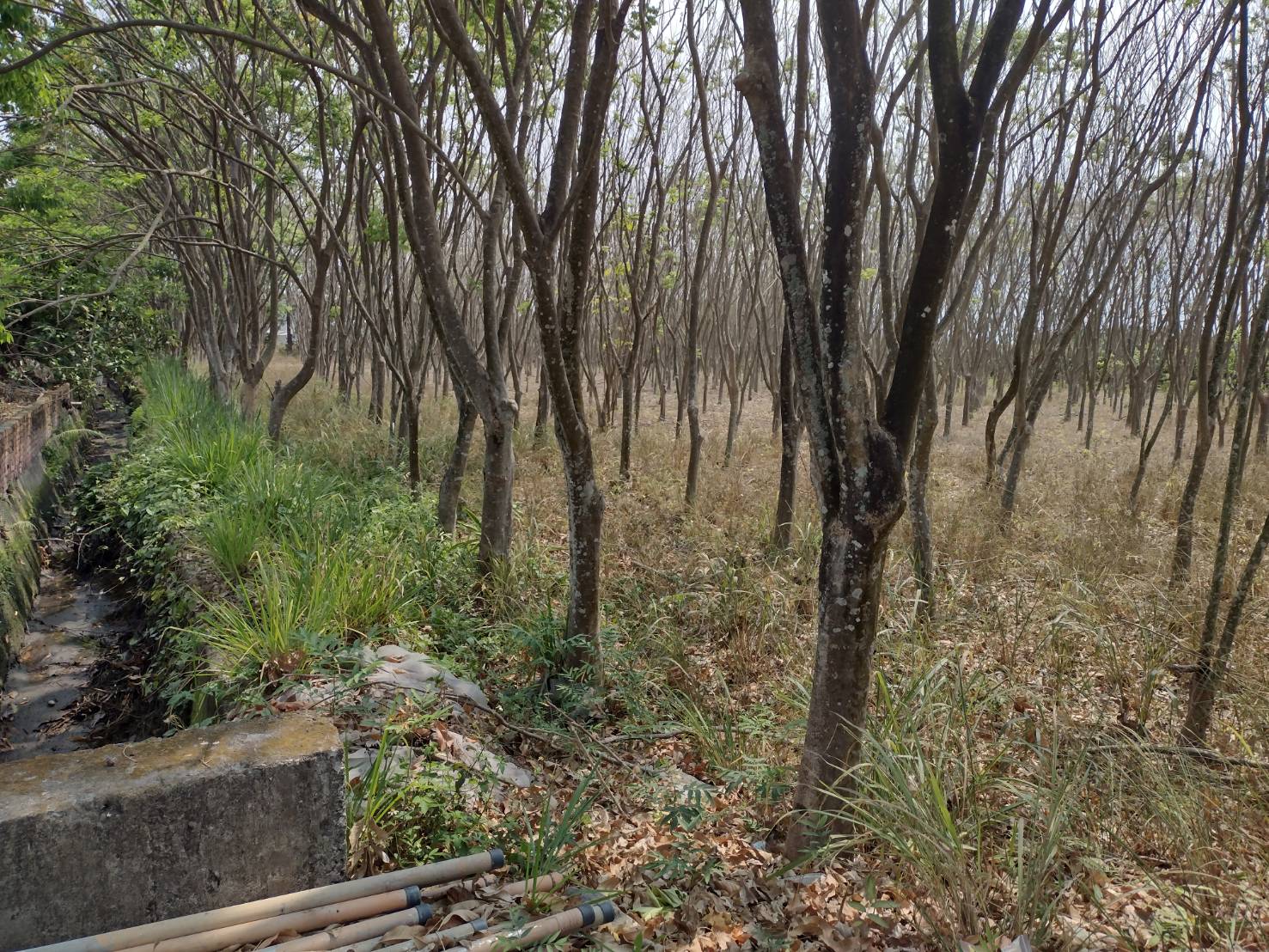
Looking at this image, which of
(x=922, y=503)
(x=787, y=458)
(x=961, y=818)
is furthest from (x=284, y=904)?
(x=787, y=458)

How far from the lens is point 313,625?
3424mm

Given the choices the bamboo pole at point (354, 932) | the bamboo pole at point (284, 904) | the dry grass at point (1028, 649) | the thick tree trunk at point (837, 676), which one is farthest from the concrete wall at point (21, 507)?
the thick tree trunk at point (837, 676)

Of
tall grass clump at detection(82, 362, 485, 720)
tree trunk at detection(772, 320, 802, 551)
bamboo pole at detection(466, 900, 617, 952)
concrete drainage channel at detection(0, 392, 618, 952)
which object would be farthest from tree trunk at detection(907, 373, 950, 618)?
concrete drainage channel at detection(0, 392, 618, 952)

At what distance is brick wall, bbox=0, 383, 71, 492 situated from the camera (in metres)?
6.54

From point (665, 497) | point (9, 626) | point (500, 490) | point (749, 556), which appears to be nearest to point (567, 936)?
point (500, 490)

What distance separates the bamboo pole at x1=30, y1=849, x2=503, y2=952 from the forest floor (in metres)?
0.14

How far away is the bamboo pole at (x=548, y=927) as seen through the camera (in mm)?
2027

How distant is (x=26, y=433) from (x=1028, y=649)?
8.88 m

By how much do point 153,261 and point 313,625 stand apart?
11701 mm

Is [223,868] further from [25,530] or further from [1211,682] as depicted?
[25,530]

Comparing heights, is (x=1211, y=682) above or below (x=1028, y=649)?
above

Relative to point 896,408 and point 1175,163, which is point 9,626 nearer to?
point 896,408

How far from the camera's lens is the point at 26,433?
760 cm

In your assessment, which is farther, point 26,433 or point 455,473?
point 26,433
